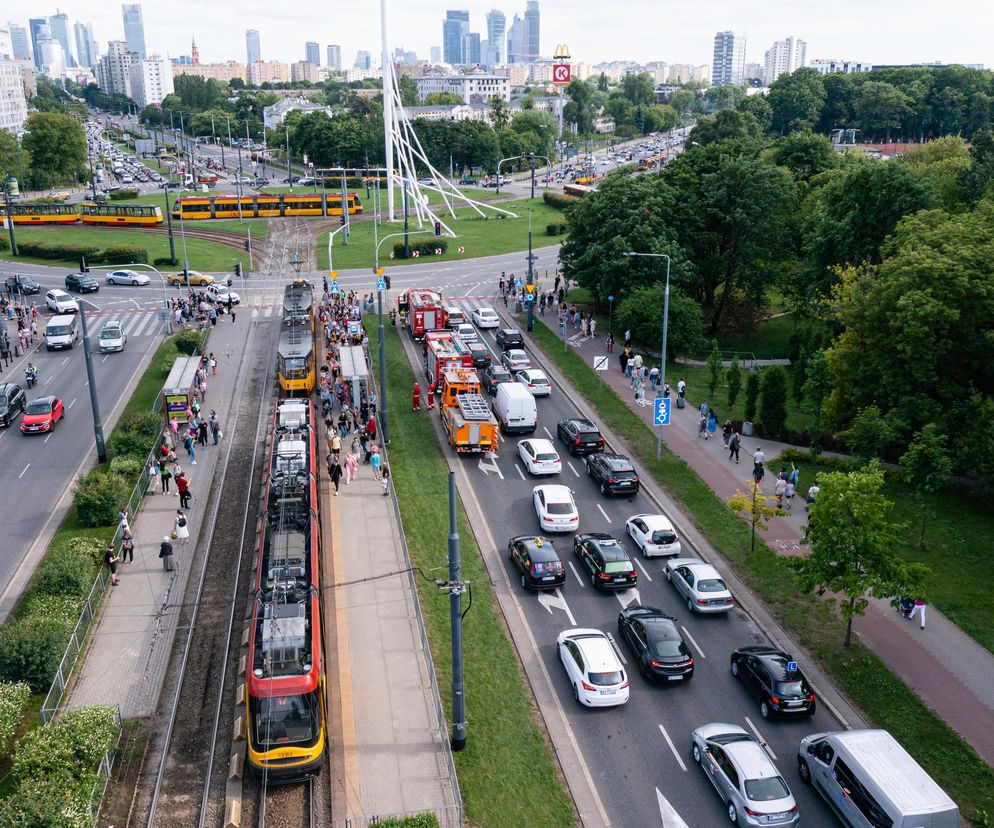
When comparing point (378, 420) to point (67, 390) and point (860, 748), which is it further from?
point (860, 748)

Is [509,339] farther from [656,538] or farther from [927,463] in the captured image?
[927,463]

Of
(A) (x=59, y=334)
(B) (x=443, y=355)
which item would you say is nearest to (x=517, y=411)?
(B) (x=443, y=355)

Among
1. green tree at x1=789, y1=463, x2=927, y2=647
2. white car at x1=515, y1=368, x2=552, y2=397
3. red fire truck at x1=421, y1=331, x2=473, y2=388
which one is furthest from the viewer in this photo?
white car at x1=515, y1=368, x2=552, y2=397

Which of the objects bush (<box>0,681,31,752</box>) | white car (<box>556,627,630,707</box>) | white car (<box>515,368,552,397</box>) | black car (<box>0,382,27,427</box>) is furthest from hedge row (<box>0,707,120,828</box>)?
white car (<box>515,368,552,397</box>)

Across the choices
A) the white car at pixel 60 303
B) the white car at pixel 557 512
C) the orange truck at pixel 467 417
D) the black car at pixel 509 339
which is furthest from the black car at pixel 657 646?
the white car at pixel 60 303

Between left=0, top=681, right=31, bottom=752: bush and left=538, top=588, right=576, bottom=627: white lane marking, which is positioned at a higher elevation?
left=0, top=681, right=31, bottom=752: bush

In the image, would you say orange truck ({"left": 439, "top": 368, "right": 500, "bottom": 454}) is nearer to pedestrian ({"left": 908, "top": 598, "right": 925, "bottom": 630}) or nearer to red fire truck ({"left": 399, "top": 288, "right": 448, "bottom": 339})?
red fire truck ({"left": 399, "top": 288, "right": 448, "bottom": 339})
